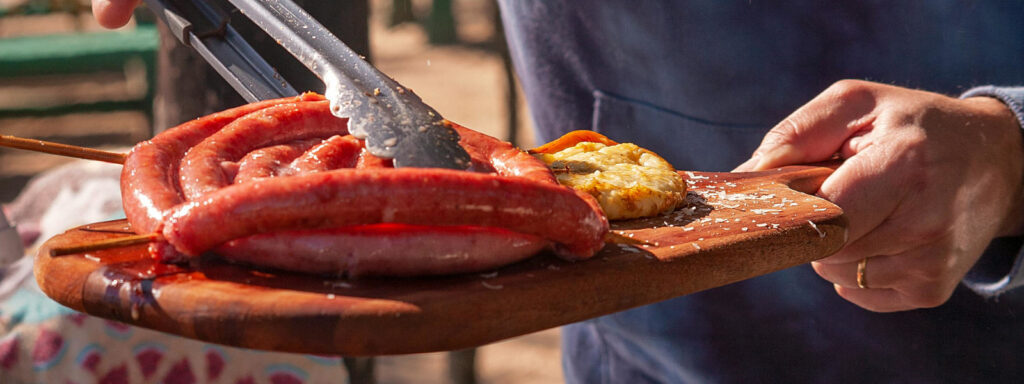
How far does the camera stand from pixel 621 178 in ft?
6.68

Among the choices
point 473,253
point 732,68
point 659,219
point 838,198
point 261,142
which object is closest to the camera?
point 473,253

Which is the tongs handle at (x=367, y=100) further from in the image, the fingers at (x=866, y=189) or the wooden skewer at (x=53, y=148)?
the fingers at (x=866, y=189)

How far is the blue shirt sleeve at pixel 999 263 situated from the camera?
7.98ft

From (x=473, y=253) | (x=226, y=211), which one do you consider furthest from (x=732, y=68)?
(x=226, y=211)

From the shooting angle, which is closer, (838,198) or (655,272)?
(655,272)

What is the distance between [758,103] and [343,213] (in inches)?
81.2

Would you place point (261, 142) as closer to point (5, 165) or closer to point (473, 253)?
point (473, 253)

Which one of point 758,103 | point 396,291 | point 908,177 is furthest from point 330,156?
point 758,103

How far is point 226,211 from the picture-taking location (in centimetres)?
142

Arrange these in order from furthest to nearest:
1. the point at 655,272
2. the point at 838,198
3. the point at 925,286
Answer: the point at 925,286 < the point at 838,198 < the point at 655,272

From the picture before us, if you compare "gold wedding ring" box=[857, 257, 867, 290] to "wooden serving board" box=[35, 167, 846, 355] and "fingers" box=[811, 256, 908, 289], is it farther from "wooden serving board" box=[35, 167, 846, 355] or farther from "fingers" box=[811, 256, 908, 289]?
"wooden serving board" box=[35, 167, 846, 355]

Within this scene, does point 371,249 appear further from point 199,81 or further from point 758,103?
point 199,81

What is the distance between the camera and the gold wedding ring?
92.6 inches

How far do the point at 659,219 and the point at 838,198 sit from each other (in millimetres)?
549
